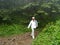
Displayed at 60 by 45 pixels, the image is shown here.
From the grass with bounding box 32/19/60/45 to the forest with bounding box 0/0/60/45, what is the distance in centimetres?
23

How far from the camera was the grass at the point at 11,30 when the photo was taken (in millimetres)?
16681

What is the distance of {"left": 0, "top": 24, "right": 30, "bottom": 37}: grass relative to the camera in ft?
54.7

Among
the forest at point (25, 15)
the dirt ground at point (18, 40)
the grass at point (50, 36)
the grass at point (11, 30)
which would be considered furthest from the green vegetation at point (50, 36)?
the grass at point (11, 30)

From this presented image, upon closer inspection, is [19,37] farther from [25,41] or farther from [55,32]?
[55,32]

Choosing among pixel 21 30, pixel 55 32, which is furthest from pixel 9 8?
pixel 55 32

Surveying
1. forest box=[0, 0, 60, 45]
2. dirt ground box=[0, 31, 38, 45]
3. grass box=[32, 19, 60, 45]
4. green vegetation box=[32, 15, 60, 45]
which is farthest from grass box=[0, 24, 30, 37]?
grass box=[32, 19, 60, 45]

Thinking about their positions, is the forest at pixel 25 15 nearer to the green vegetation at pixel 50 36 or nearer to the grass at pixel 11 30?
the grass at pixel 11 30

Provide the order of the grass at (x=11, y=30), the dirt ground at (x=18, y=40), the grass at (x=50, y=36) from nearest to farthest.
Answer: the grass at (x=50, y=36) < the dirt ground at (x=18, y=40) < the grass at (x=11, y=30)

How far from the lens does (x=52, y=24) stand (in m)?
17.0

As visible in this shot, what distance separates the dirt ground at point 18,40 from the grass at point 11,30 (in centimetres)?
64

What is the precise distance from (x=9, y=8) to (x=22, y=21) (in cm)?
152

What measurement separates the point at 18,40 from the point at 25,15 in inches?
131

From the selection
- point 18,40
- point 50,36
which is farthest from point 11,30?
point 50,36

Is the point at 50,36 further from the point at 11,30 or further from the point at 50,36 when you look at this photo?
the point at 11,30
